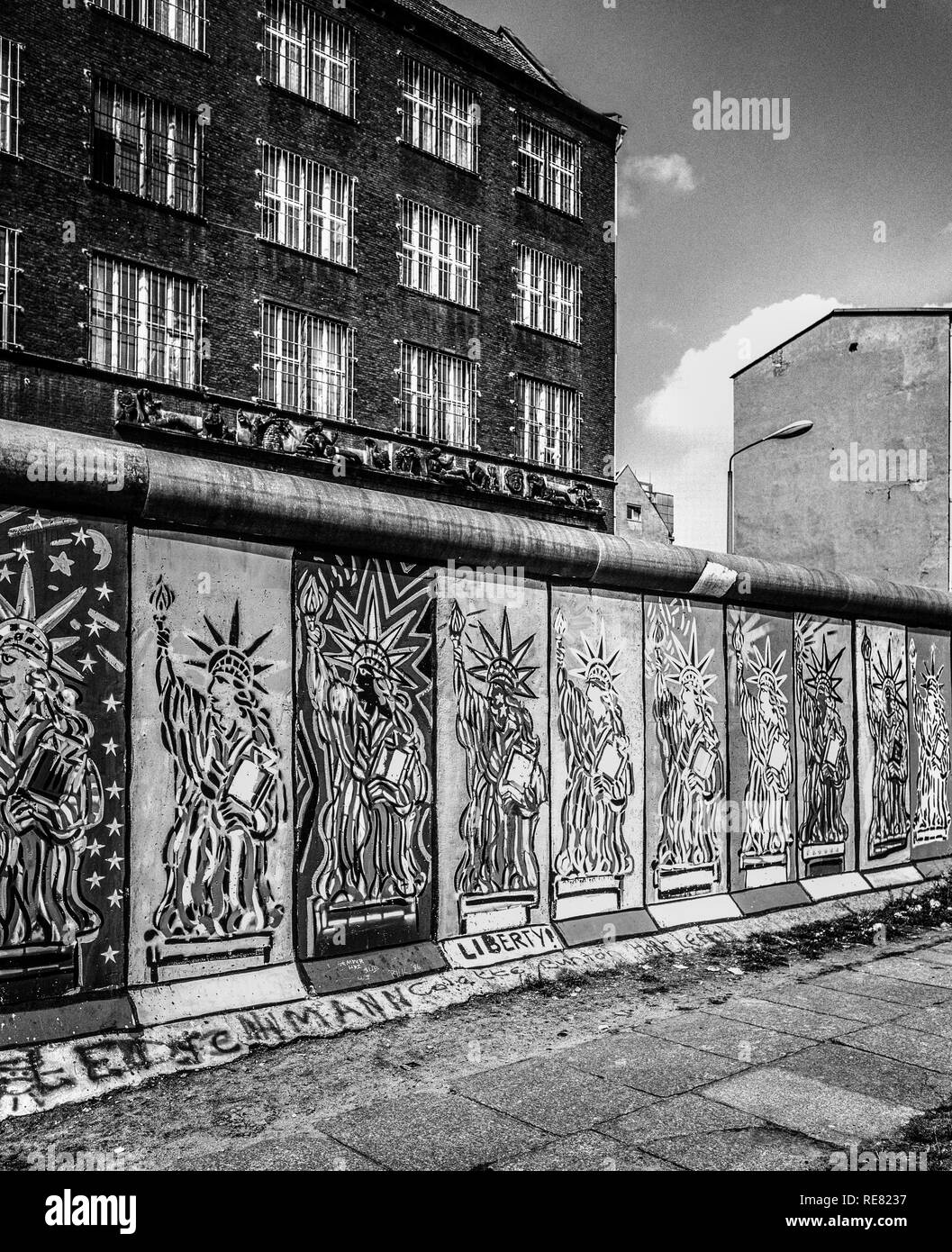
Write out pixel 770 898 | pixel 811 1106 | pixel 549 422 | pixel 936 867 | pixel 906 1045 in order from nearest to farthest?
pixel 811 1106, pixel 906 1045, pixel 770 898, pixel 936 867, pixel 549 422

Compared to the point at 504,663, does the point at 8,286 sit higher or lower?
higher

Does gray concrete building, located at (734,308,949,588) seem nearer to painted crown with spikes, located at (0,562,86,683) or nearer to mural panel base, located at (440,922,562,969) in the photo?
mural panel base, located at (440,922,562,969)

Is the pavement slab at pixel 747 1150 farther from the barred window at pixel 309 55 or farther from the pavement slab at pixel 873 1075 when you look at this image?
the barred window at pixel 309 55

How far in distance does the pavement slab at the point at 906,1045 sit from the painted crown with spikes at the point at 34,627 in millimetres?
3913

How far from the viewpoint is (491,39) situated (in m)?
27.8

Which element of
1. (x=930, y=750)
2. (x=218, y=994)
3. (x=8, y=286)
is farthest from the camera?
(x=8, y=286)

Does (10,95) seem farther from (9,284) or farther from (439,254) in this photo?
(439,254)

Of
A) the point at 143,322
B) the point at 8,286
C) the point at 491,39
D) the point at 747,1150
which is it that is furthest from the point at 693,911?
the point at 491,39

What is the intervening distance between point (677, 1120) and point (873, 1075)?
1130 mm

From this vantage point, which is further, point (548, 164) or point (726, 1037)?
point (548, 164)

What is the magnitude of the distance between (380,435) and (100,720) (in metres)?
19.3

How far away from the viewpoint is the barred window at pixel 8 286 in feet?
57.4

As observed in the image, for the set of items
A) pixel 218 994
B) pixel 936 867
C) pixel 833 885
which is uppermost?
pixel 218 994
